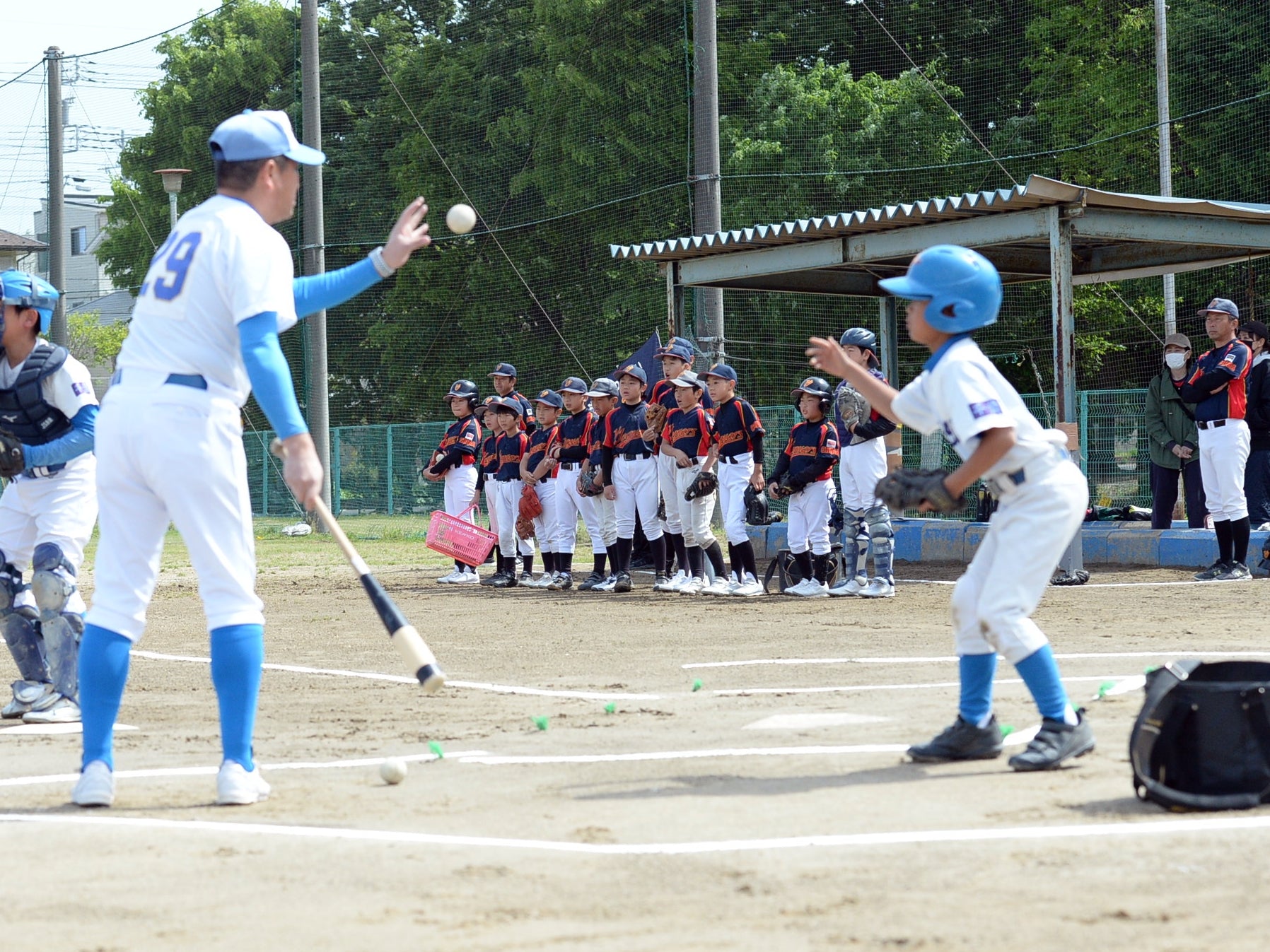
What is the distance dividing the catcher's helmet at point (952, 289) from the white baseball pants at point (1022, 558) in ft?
1.83

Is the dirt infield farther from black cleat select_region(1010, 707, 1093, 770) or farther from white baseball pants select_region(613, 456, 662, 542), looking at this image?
white baseball pants select_region(613, 456, 662, 542)

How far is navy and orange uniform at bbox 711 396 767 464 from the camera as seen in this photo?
13852 millimetres

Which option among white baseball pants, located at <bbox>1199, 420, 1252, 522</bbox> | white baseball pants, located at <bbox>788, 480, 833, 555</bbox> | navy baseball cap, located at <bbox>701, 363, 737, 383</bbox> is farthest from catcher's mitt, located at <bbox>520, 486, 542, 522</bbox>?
white baseball pants, located at <bbox>1199, 420, 1252, 522</bbox>

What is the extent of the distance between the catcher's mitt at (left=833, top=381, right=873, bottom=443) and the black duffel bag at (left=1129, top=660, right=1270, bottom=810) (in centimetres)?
815

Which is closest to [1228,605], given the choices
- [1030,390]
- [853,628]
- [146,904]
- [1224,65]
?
[853,628]

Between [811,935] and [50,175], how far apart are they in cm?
3242

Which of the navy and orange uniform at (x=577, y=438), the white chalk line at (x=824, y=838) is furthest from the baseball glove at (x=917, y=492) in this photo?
the navy and orange uniform at (x=577, y=438)

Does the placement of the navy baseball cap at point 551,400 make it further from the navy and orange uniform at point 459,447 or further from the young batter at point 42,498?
the young batter at point 42,498

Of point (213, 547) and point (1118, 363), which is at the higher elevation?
point (1118, 363)

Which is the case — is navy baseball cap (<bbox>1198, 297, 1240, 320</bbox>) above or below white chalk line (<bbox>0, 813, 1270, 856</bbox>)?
above

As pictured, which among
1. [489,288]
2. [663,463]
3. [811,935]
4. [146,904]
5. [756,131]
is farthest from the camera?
[489,288]

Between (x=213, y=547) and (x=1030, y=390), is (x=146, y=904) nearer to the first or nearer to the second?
(x=213, y=547)

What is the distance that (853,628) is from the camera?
427 inches

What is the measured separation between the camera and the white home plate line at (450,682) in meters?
7.90
